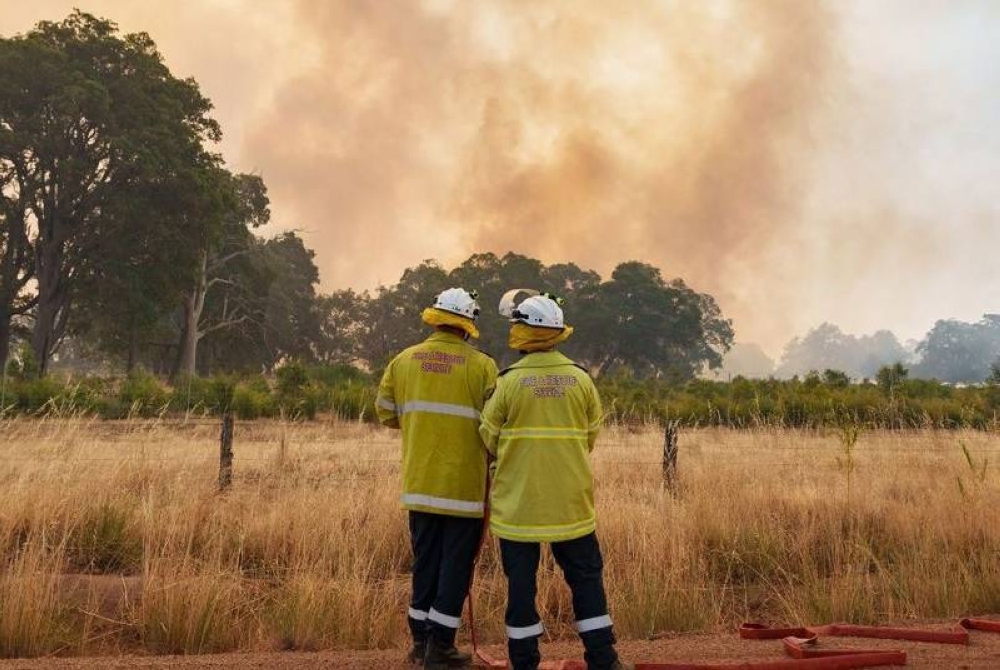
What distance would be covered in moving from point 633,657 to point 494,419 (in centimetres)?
188

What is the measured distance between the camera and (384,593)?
6.27 metres

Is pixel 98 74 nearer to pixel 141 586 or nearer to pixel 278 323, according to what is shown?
pixel 278 323

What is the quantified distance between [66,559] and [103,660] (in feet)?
9.38

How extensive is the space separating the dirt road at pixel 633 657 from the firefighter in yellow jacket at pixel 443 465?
1.55 feet

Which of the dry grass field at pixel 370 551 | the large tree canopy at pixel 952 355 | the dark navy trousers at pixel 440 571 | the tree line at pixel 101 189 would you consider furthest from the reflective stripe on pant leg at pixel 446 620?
the large tree canopy at pixel 952 355

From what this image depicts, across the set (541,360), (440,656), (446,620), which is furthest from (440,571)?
(541,360)

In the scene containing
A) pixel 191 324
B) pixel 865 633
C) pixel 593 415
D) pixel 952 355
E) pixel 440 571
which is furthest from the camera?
pixel 952 355

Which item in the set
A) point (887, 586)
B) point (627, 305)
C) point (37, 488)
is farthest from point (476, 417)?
point (627, 305)

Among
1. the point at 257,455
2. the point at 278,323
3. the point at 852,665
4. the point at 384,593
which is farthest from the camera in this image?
the point at 278,323

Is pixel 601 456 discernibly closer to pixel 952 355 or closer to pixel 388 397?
pixel 388 397

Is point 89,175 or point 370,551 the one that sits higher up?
point 89,175

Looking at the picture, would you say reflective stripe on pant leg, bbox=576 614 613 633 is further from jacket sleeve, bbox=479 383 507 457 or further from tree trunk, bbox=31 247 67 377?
tree trunk, bbox=31 247 67 377

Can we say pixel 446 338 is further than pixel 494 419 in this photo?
Yes

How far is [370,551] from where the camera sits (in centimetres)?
763
